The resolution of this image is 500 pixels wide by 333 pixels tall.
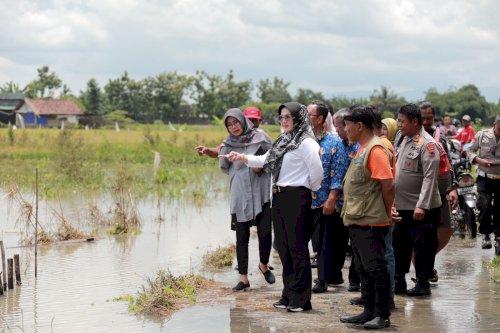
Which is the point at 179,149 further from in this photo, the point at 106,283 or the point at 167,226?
the point at 106,283

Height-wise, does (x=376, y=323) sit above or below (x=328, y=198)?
below

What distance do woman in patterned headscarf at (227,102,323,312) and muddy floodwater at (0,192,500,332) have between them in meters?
0.28

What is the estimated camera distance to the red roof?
78.4 meters

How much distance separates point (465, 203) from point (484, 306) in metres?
4.79

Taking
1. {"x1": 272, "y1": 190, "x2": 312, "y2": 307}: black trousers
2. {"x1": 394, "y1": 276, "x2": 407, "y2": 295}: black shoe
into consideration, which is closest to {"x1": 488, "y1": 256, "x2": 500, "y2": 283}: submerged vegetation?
{"x1": 394, "y1": 276, "x2": 407, "y2": 295}: black shoe

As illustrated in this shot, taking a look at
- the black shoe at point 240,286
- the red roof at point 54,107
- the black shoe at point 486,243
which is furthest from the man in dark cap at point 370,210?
the red roof at point 54,107

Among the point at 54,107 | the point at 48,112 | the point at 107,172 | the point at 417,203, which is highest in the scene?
the point at 54,107

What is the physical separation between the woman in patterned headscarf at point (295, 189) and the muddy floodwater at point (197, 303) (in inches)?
11.0

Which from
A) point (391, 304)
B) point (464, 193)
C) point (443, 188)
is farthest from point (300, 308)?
point (464, 193)

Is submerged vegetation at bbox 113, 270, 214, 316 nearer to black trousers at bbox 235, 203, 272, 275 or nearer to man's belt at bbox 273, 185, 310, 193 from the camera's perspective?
black trousers at bbox 235, 203, 272, 275

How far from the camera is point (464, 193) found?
12.0 meters

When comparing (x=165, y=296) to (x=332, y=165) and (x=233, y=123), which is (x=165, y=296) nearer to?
(x=233, y=123)

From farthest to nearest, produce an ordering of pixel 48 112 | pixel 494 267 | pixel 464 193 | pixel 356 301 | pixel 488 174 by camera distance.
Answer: pixel 48 112 → pixel 464 193 → pixel 488 174 → pixel 494 267 → pixel 356 301

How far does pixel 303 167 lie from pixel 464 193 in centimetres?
525
